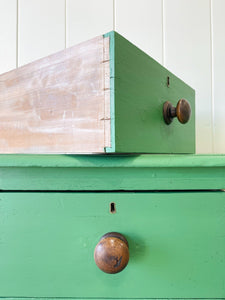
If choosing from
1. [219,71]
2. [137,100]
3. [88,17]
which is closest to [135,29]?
[88,17]

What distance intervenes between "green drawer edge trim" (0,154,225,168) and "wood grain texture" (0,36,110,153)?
0.07 feet

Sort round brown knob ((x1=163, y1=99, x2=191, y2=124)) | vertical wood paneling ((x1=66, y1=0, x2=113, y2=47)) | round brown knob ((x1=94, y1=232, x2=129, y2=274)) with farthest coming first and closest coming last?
vertical wood paneling ((x1=66, y1=0, x2=113, y2=47)) → round brown knob ((x1=163, y1=99, x2=191, y2=124)) → round brown knob ((x1=94, y1=232, x2=129, y2=274))

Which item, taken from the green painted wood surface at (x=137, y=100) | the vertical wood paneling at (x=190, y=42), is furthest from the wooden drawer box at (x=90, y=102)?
the vertical wood paneling at (x=190, y=42)

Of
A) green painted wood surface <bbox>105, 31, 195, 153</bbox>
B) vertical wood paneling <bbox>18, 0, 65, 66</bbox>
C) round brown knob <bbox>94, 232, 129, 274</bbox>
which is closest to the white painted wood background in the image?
vertical wood paneling <bbox>18, 0, 65, 66</bbox>

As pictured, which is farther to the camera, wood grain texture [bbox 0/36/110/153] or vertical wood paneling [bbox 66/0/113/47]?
vertical wood paneling [bbox 66/0/113/47]

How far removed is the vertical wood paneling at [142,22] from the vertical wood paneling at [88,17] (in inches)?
1.4

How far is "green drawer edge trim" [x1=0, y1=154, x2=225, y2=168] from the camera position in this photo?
0.31 m

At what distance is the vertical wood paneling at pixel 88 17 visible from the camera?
76 cm

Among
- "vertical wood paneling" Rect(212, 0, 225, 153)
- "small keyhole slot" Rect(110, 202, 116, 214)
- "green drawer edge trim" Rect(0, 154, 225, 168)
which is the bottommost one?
"small keyhole slot" Rect(110, 202, 116, 214)

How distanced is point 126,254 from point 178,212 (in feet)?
0.33

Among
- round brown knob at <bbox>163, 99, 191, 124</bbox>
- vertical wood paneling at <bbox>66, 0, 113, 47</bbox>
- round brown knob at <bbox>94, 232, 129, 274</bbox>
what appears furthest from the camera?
vertical wood paneling at <bbox>66, 0, 113, 47</bbox>

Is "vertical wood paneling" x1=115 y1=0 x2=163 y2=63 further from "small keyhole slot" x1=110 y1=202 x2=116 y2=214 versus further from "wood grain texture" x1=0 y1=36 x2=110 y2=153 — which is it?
"small keyhole slot" x1=110 y1=202 x2=116 y2=214

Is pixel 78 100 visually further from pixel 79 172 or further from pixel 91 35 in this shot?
pixel 91 35

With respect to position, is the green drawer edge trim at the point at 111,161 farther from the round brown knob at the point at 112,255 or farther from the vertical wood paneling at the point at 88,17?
the vertical wood paneling at the point at 88,17
